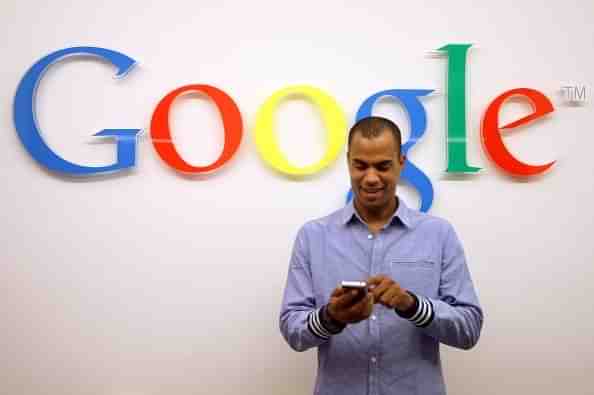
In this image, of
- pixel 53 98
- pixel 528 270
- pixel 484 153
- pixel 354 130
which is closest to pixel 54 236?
pixel 53 98

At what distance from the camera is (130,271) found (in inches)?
77.1

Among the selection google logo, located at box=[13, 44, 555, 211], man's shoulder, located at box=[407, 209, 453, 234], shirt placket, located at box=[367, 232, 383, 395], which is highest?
google logo, located at box=[13, 44, 555, 211]

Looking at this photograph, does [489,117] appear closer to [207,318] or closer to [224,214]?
[224,214]

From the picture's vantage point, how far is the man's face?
1.47 meters

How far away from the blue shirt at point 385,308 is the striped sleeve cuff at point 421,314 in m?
0.02

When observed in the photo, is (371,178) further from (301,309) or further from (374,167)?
(301,309)

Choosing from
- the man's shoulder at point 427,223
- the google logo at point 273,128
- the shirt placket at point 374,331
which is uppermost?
the google logo at point 273,128

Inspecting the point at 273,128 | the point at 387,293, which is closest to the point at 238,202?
the point at 273,128

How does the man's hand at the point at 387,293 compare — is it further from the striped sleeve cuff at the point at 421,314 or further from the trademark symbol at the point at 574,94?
the trademark symbol at the point at 574,94

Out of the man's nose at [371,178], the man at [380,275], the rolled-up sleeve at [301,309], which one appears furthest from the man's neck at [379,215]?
the rolled-up sleeve at [301,309]

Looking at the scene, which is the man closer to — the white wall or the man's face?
the man's face

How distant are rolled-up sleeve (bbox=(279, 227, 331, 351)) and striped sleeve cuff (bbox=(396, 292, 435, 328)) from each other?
23cm

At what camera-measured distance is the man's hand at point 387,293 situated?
123 centimetres

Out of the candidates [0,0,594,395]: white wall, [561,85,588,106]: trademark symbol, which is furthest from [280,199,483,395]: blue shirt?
[561,85,588,106]: trademark symbol
